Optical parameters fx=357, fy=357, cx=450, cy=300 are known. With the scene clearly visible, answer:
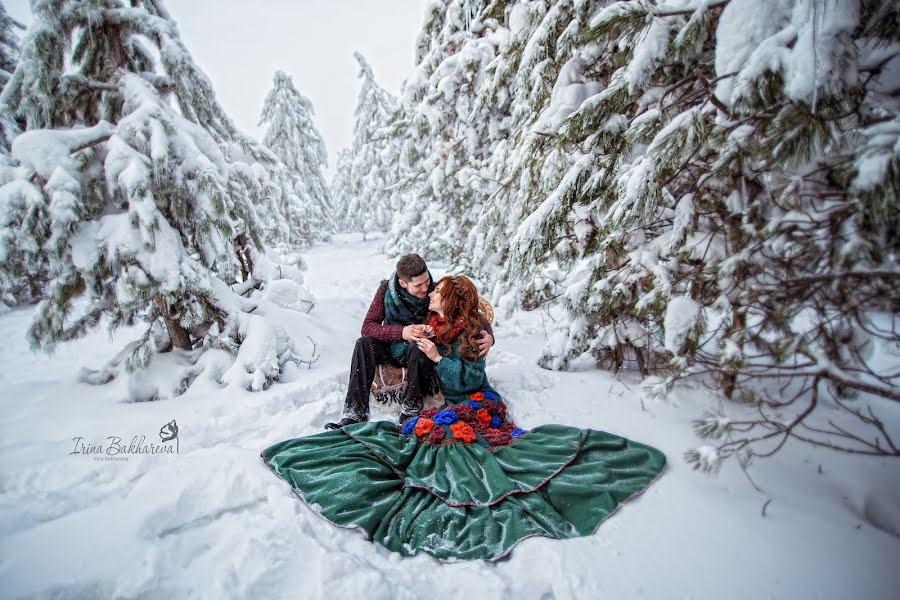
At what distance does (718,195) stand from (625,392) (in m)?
1.61

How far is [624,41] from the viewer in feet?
7.97

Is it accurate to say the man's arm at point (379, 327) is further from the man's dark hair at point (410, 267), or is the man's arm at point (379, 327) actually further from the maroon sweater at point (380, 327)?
the man's dark hair at point (410, 267)

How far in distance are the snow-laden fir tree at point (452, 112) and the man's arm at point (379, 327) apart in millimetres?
2809

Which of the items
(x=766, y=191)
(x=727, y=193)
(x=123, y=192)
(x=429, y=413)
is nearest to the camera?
(x=766, y=191)

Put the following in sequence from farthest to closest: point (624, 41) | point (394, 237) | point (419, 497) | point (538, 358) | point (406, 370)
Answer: point (394, 237)
point (538, 358)
point (406, 370)
point (624, 41)
point (419, 497)

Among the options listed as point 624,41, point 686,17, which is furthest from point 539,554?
point 624,41

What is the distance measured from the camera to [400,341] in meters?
3.38

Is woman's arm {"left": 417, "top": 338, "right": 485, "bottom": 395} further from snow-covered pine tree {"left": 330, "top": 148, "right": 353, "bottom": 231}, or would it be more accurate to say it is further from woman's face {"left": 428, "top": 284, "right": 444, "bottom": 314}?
snow-covered pine tree {"left": 330, "top": 148, "right": 353, "bottom": 231}

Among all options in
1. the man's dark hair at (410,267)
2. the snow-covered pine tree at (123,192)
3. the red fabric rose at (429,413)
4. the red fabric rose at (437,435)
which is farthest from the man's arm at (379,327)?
the snow-covered pine tree at (123,192)

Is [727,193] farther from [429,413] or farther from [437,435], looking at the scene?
[429,413]

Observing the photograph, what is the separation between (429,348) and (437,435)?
0.71 meters

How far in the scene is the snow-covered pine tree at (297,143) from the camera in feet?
59.2

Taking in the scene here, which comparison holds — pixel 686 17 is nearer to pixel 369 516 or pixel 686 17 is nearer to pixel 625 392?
pixel 625 392

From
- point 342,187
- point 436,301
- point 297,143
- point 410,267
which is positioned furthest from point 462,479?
point 342,187
